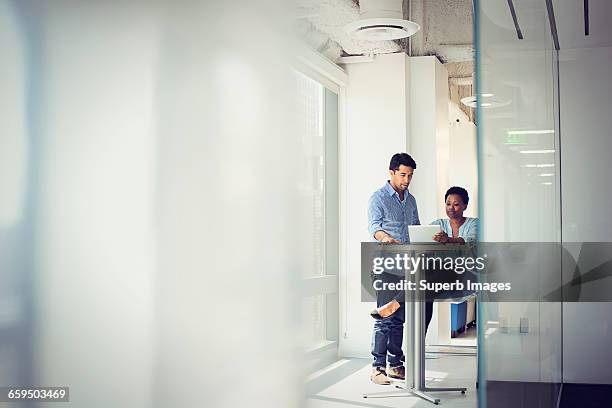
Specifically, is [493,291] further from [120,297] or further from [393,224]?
[393,224]

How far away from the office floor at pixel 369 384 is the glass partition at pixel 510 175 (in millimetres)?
1415

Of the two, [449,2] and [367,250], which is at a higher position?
[449,2]

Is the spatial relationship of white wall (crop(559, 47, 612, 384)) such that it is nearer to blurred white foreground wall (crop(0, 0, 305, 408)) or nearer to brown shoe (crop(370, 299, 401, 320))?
brown shoe (crop(370, 299, 401, 320))

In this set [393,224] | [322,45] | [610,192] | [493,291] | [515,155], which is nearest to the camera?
[493,291]

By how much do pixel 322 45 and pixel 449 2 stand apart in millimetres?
1074

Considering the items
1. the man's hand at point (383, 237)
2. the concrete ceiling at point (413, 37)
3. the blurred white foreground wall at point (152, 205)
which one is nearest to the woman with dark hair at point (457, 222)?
the man's hand at point (383, 237)

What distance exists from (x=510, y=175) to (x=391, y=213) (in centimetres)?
310

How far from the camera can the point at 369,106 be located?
6.79 m

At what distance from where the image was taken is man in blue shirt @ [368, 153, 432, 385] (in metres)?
5.48

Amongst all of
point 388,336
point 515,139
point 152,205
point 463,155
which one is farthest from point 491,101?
point 463,155

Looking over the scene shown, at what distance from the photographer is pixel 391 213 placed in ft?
19.5

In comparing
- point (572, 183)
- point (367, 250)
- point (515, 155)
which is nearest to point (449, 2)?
point (572, 183)

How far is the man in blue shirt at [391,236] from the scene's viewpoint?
5480 millimetres

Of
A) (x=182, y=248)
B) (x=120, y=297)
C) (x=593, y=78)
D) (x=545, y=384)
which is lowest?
(x=545, y=384)
